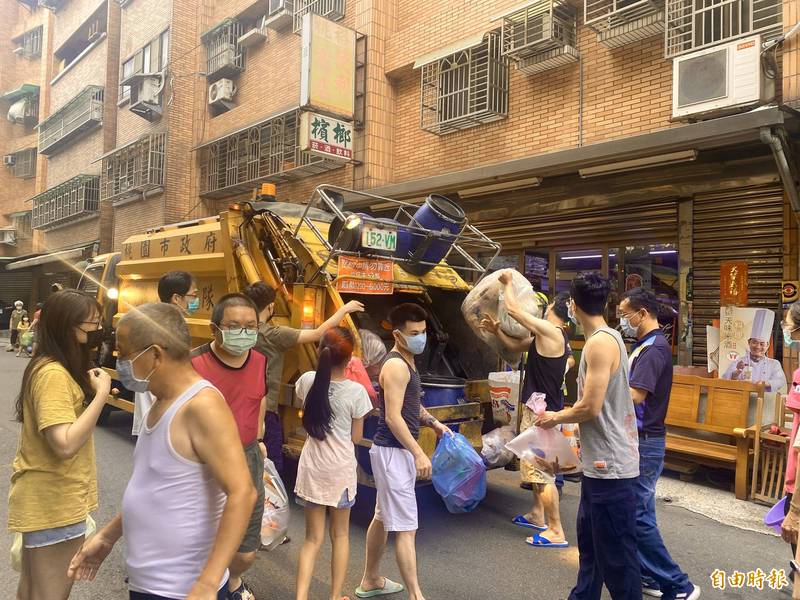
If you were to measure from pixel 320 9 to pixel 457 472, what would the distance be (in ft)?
39.7

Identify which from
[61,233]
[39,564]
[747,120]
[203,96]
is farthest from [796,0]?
[61,233]

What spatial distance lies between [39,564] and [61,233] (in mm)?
24779

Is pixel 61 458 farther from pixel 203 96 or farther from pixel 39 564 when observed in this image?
pixel 203 96

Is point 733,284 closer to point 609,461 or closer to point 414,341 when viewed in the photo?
point 609,461

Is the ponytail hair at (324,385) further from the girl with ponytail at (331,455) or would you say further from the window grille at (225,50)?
the window grille at (225,50)

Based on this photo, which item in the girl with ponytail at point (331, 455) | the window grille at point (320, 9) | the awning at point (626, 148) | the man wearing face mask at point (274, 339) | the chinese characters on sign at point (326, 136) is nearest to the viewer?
the girl with ponytail at point (331, 455)

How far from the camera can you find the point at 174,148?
1636 centimetres

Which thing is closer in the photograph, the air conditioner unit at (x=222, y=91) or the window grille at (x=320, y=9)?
the window grille at (x=320, y=9)

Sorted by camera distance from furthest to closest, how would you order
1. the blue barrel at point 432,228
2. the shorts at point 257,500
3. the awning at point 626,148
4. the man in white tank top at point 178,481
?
the awning at point 626,148
the blue barrel at point 432,228
the shorts at point 257,500
the man in white tank top at point 178,481

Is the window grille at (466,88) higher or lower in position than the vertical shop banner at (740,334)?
higher

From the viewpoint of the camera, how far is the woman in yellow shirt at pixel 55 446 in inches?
87.4

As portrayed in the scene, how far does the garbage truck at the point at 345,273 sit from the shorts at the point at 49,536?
7.10 feet

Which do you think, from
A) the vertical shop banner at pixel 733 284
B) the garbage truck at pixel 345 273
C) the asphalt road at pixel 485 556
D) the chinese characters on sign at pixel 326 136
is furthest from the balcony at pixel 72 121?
the vertical shop banner at pixel 733 284

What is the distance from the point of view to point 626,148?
667 centimetres
